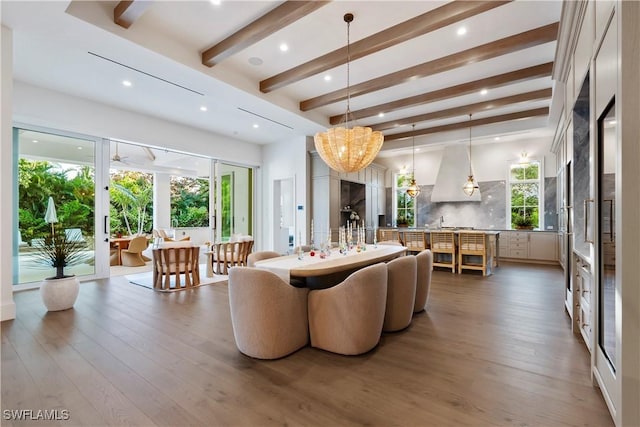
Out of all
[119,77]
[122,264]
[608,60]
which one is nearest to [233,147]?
[119,77]

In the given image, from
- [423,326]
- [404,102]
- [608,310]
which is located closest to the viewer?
[608,310]

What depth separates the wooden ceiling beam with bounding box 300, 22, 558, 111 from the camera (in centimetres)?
356

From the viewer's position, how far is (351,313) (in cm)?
248

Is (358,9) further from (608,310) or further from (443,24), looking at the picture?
(608,310)

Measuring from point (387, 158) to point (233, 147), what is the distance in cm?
533

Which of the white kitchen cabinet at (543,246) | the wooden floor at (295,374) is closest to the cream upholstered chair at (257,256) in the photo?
the wooden floor at (295,374)

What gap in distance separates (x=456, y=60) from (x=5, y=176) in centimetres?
571

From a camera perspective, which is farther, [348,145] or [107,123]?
[107,123]

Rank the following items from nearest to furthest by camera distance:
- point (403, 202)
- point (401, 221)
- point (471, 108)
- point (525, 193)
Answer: point (471, 108) < point (525, 193) < point (401, 221) < point (403, 202)

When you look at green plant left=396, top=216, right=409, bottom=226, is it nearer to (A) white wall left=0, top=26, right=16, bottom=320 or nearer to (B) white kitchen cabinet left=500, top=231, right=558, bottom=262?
(B) white kitchen cabinet left=500, top=231, right=558, bottom=262

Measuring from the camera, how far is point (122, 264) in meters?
7.89

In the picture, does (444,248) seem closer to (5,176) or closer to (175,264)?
(175,264)

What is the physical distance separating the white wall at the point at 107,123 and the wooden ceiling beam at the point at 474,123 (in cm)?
461

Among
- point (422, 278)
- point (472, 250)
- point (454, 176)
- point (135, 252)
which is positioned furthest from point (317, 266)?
point (454, 176)
